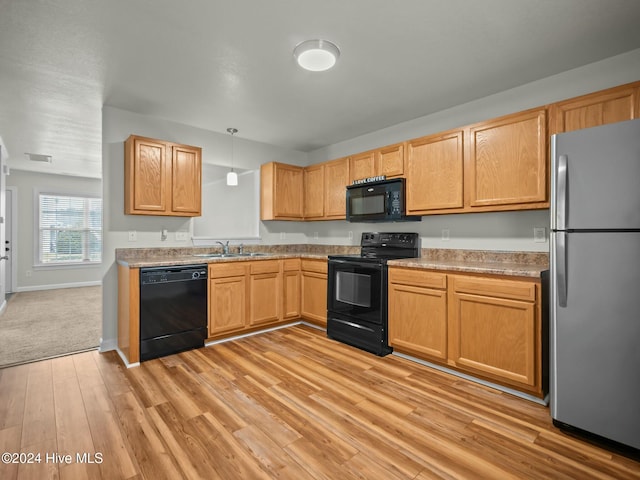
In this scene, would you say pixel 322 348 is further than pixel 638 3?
Yes

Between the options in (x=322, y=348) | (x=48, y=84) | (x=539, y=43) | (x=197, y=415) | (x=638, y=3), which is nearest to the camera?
(x=638, y=3)

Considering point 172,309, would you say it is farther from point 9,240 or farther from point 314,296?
point 9,240

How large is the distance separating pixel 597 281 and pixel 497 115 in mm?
1876

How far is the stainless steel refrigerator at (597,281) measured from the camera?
1.75m

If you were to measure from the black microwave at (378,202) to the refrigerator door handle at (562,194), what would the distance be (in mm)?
1589

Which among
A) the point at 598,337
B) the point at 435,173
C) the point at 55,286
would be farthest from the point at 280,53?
the point at 55,286

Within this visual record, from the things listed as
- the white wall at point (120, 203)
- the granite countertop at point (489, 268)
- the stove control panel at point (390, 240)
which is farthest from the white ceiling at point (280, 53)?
the granite countertop at point (489, 268)

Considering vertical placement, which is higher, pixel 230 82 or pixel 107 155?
pixel 230 82

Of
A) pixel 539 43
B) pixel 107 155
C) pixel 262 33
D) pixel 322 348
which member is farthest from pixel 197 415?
pixel 539 43

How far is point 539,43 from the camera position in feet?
7.59

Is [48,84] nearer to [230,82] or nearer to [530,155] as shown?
[230,82]

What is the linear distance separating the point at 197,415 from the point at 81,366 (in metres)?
1.58

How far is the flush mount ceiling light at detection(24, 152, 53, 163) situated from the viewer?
549 cm

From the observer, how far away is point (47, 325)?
421 centimetres
